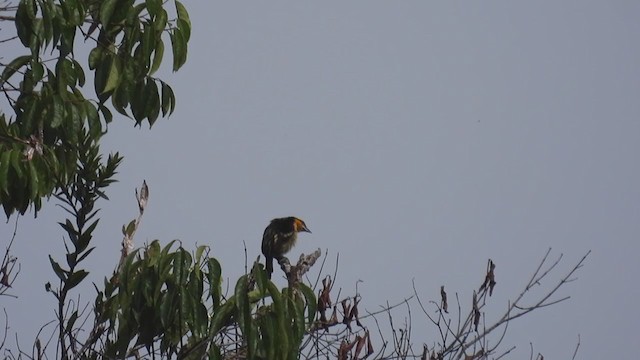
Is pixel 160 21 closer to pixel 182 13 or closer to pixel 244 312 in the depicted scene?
pixel 182 13

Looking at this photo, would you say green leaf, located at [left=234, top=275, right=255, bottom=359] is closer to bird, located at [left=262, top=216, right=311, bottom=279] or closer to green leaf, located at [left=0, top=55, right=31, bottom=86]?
green leaf, located at [left=0, top=55, right=31, bottom=86]

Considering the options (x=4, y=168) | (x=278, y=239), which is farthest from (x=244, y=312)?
(x=278, y=239)

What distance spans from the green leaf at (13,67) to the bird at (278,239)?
6.69m

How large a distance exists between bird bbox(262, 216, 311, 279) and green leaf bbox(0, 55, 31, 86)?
669 centimetres

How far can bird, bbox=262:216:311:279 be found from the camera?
12383mm

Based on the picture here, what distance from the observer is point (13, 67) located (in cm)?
578

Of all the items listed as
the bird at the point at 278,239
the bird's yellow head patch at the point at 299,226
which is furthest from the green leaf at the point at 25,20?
the bird's yellow head patch at the point at 299,226

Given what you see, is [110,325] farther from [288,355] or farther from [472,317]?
[472,317]

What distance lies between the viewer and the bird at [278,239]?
12383 mm

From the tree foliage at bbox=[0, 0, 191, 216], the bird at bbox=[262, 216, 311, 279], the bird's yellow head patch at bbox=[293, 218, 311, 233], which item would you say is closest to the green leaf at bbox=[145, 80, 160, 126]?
the tree foliage at bbox=[0, 0, 191, 216]

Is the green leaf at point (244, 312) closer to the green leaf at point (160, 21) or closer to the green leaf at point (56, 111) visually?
the green leaf at point (56, 111)

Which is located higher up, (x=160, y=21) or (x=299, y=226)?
(x=299, y=226)

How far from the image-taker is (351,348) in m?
5.36

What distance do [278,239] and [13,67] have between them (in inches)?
271
